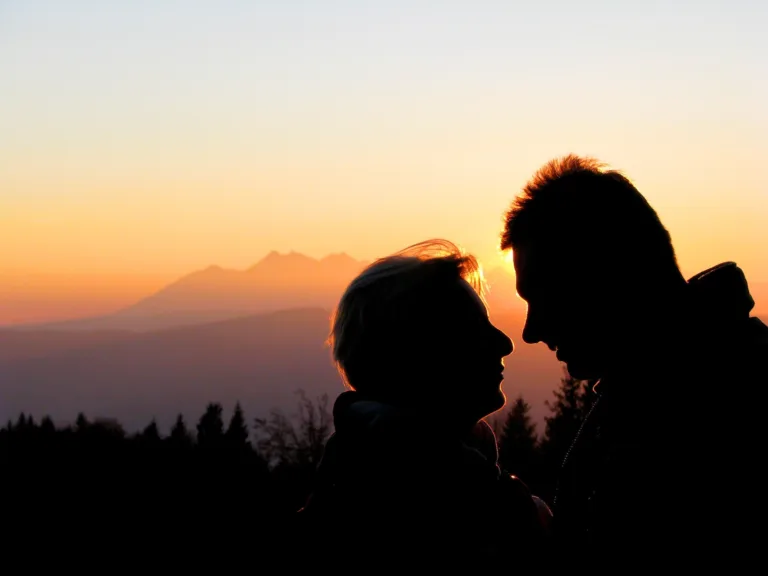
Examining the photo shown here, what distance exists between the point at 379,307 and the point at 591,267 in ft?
2.62

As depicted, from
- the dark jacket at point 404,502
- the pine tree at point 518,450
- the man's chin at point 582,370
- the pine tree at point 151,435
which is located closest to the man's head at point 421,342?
the dark jacket at point 404,502

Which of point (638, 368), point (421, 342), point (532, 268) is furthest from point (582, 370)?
point (421, 342)

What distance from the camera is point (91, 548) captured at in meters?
19.1

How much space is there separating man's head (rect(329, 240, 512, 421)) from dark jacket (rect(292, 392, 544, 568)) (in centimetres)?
20

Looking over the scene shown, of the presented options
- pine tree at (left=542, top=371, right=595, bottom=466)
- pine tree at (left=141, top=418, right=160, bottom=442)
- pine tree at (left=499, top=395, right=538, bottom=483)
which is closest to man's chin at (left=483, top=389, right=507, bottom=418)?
pine tree at (left=499, top=395, right=538, bottom=483)

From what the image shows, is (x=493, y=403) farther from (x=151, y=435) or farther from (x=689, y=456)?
(x=151, y=435)

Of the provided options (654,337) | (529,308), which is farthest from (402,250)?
(654,337)

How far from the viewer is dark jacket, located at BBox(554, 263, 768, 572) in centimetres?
264

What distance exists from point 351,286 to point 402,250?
302mm

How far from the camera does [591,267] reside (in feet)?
10.9

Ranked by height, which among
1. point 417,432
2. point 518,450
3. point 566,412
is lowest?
point 518,450

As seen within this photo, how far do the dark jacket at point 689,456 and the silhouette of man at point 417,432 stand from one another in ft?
1.08

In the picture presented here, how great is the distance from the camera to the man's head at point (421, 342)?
10.4 ft

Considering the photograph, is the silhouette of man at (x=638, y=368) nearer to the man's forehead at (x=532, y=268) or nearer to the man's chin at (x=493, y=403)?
the man's forehead at (x=532, y=268)
